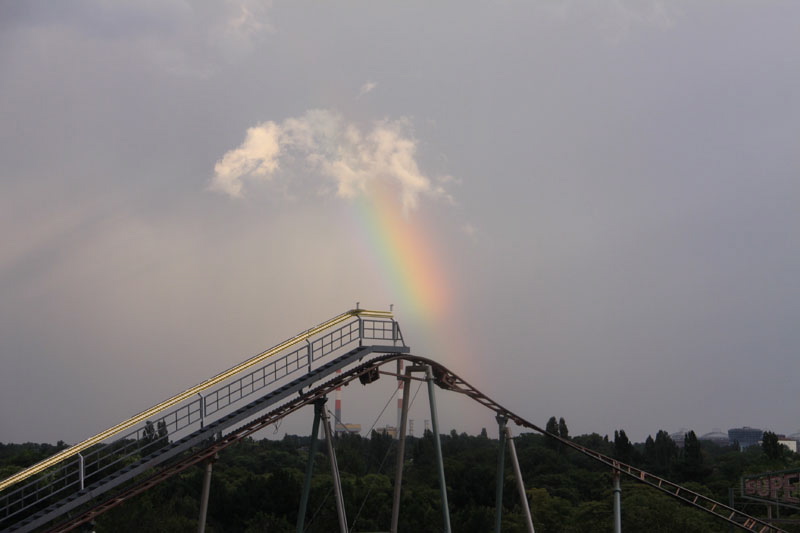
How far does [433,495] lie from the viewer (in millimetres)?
82750

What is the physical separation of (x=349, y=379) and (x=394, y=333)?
257 cm

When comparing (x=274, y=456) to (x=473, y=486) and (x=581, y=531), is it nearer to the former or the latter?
(x=473, y=486)

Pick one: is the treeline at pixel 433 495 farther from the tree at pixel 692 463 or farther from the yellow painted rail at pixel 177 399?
the yellow painted rail at pixel 177 399

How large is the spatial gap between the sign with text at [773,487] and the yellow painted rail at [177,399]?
85.2 ft

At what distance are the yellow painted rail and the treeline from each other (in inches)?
935

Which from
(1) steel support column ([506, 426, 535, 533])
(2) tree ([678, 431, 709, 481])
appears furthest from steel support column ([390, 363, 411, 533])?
(2) tree ([678, 431, 709, 481])

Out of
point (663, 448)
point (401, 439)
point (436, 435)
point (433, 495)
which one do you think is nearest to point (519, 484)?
point (436, 435)

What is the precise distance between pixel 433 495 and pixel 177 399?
57.5 m

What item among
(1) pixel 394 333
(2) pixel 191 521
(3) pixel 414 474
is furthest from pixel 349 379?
(3) pixel 414 474

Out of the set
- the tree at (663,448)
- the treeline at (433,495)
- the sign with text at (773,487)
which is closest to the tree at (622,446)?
the treeline at (433,495)

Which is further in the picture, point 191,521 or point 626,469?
point 191,521

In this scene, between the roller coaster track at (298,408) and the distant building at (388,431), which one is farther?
the distant building at (388,431)

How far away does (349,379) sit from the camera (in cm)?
3409

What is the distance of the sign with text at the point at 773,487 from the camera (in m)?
45.8
